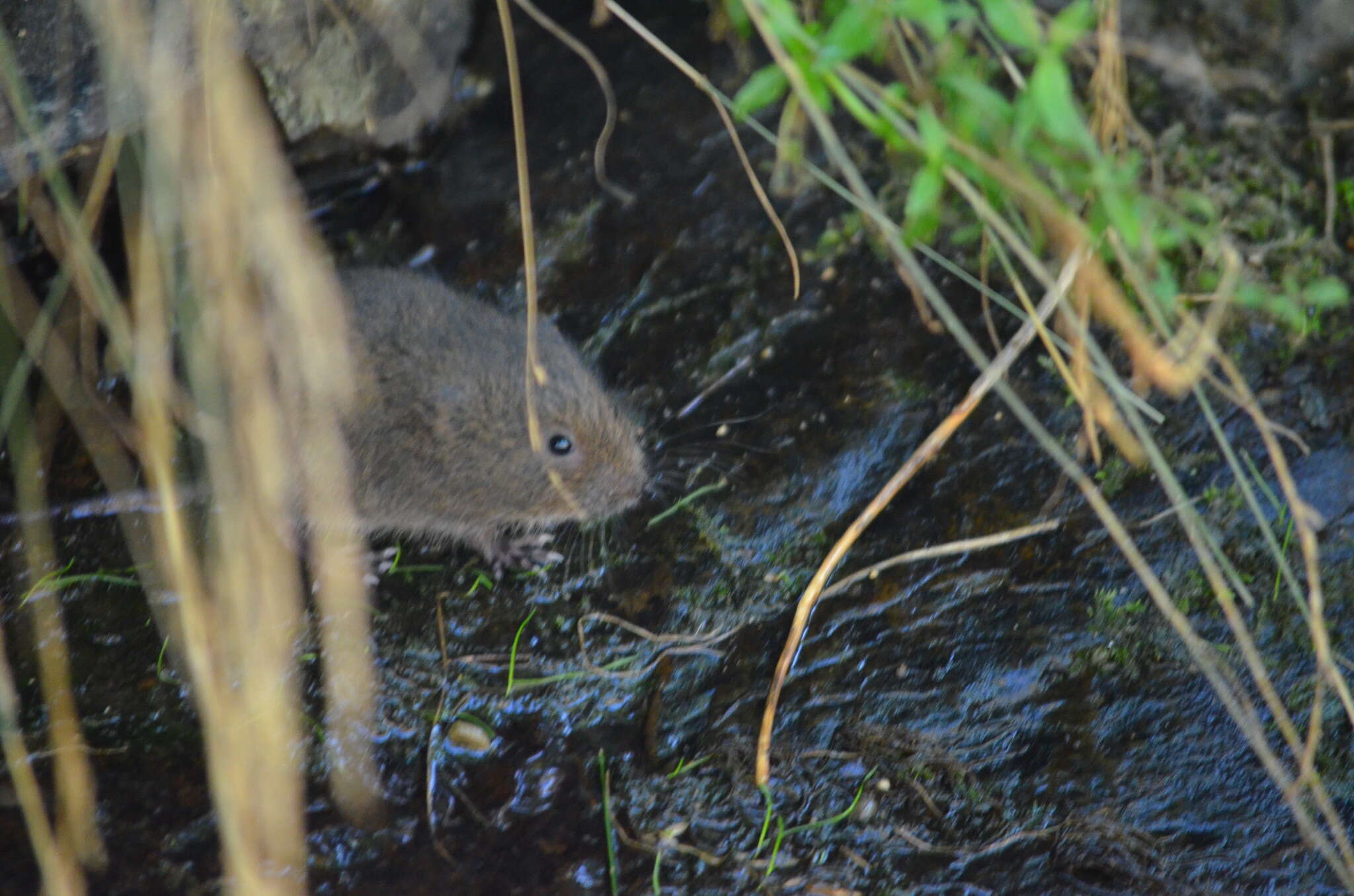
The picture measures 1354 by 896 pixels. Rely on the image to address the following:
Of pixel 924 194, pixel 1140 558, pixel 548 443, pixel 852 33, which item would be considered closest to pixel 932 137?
pixel 924 194

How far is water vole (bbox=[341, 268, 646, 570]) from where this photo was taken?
3.37m

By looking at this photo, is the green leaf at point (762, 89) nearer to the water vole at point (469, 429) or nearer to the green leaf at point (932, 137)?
the green leaf at point (932, 137)

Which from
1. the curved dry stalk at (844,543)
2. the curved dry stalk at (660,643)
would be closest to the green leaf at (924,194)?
the curved dry stalk at (844,543)

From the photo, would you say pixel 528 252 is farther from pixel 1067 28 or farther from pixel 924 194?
pixel 1067 28

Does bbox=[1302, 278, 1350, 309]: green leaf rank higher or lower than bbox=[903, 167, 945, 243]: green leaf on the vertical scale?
lower

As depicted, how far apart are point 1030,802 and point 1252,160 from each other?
91.2 inches

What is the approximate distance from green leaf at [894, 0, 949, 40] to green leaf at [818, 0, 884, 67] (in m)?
0.04

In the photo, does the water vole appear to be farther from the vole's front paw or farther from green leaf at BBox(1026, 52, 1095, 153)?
green leaf at BBox(1026, 52, 1095, 153)

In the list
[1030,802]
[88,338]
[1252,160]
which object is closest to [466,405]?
[88,338]

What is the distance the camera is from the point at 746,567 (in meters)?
3.22

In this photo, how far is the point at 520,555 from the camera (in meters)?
3.43

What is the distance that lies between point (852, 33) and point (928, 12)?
128mm

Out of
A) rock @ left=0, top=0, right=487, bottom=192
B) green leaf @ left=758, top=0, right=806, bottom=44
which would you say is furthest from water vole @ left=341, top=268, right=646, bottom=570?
green leaf @ left=758, top=0, right=806, bottom=44

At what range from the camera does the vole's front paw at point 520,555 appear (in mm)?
3395
